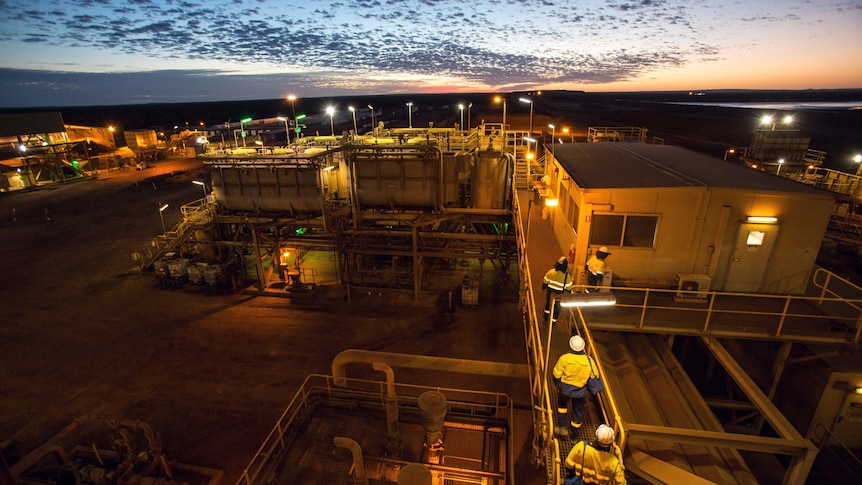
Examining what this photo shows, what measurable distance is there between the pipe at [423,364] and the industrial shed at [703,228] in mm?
3942

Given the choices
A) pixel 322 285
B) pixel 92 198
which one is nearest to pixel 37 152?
pixel 92 198

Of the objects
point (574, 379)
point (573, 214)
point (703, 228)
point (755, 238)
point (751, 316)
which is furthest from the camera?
point (573, 214)

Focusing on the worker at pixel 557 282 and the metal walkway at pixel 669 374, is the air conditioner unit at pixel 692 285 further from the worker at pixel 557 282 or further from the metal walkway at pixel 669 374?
the worker at pixel 557 282

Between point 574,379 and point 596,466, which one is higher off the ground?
point 574,379

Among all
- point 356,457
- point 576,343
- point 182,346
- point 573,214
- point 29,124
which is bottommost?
point 182,346

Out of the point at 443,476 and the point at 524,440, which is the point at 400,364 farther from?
the point at 524,440

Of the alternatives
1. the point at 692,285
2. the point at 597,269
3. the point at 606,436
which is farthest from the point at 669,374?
the point at 606,436

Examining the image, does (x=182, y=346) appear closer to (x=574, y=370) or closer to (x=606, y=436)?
(x=574, y=370)

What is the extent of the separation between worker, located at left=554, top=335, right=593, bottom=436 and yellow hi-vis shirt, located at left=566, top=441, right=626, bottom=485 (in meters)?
0.88

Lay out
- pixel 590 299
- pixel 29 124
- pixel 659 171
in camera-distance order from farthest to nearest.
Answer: pixel 29 124, pixel 659 171, pixel 590 299

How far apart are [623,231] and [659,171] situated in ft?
9.65

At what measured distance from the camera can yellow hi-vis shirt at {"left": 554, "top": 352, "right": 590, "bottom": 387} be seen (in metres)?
6.87

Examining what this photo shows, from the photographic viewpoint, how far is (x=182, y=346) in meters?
17.7

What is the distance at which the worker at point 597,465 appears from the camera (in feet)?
19.8
